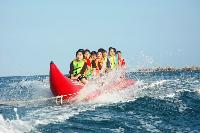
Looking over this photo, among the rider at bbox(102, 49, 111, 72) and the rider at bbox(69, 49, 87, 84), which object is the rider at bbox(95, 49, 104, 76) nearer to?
the rider at bbox(102, 49, 111, 72)

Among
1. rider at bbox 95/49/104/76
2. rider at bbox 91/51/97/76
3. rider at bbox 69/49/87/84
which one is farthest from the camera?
rider at bbox 95/49/104/76

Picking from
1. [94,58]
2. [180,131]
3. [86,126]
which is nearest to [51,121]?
[86,126]

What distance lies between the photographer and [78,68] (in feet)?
43.4

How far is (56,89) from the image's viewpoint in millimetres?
11836

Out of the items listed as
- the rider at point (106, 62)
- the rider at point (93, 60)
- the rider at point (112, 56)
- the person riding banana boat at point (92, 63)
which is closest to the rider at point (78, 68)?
the person riding banana boat at point (92, 63)

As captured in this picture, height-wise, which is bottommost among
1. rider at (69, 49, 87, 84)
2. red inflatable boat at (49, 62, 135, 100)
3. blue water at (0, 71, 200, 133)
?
blue water at (0, 71, 200, 133)

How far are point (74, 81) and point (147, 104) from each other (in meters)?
2.71

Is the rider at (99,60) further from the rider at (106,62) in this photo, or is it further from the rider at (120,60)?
the rider at (120,60)

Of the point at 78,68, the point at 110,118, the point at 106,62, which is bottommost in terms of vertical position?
the point at 110,118

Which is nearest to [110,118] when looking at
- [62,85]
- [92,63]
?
[62,85]

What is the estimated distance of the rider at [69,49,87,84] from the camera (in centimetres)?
1310

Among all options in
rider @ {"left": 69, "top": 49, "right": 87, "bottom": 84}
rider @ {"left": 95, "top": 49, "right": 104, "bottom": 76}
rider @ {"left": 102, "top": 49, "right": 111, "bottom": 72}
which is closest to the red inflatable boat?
rider @ {"left": 69, "top": 49, "right": 87, "bottom": 84}

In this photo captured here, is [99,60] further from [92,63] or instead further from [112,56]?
[112,56]

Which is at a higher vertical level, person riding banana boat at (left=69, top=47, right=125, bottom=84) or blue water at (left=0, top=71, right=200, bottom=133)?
person riding banana boat at (left=69, top=47, right=125, bottom=84)
